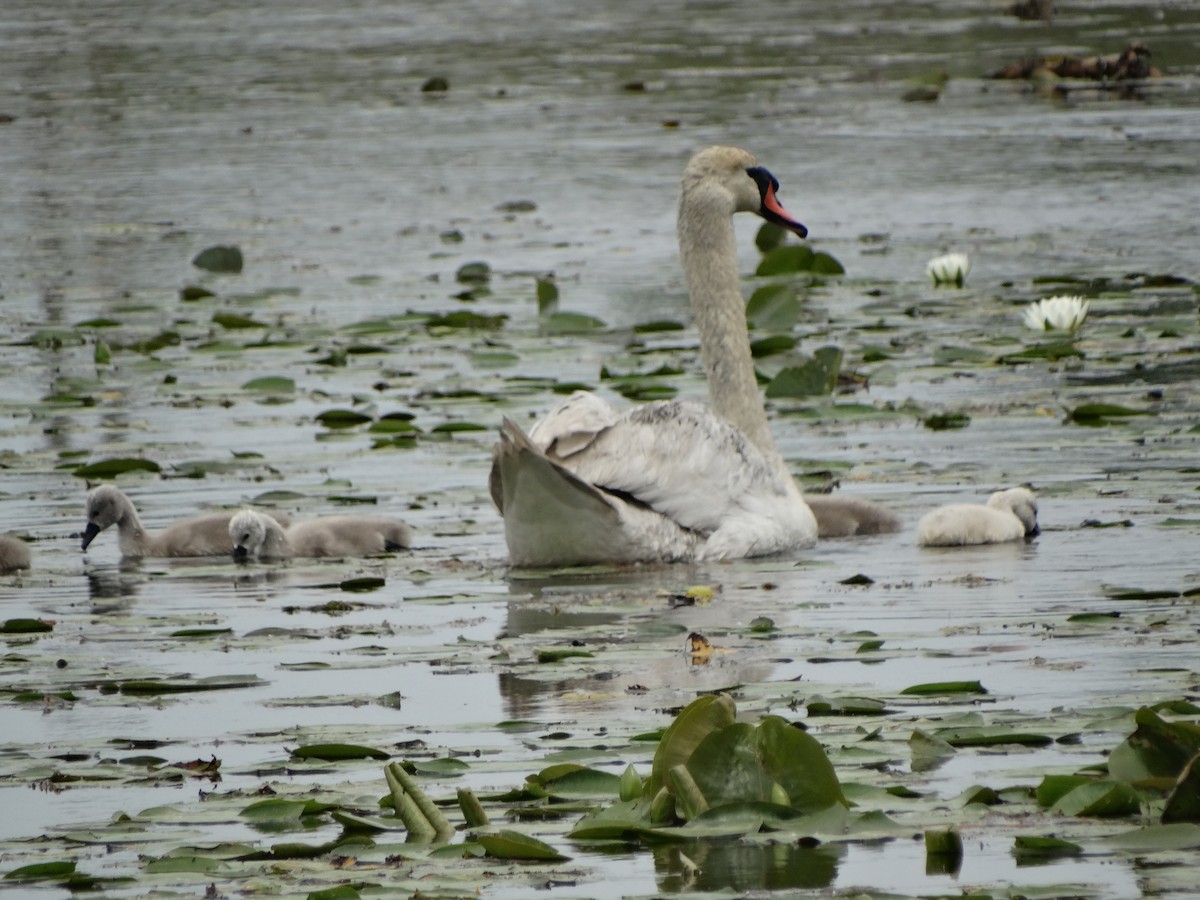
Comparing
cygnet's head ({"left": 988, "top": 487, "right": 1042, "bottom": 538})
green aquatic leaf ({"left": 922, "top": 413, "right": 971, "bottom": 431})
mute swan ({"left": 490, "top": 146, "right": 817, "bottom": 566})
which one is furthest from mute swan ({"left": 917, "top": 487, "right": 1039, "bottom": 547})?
green aquatic leaf ({"left": 922, "top": 413, "right": 971, "bottom": 431})

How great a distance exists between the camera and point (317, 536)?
30.1 feet

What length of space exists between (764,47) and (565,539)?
29083 millimetres

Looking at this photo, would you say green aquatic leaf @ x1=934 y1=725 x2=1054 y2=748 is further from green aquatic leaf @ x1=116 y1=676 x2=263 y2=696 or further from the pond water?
green aquatic leaf @ x1=116 y1=676 x2=263 y2=696

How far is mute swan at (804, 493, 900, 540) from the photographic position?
9.20 metres

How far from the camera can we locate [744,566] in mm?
8781

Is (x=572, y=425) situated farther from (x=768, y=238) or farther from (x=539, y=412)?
(x=768, y=238)

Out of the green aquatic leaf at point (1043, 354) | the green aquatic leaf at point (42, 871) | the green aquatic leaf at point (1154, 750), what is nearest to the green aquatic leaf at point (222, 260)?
the green aquatic leaf at point (1043, 354)

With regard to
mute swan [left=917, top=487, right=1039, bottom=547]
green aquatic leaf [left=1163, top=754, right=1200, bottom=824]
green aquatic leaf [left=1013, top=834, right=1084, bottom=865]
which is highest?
mute swan [left=917, top=487, right=1039, bottom=547]

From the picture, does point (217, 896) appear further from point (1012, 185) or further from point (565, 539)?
point (1012, 185)

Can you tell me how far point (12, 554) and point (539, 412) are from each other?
3.42 m

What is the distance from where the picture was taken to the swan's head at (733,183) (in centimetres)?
995

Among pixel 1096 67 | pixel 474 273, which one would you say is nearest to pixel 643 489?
pixel 474 273

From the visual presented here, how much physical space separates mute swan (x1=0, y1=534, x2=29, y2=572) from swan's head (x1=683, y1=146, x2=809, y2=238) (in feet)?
10.1

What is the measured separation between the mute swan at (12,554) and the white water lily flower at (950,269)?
7.62 metres
